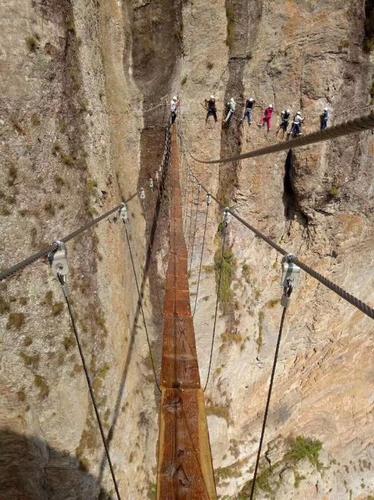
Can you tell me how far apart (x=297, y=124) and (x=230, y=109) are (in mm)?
2885

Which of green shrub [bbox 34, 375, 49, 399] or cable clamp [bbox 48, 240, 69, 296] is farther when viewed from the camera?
green shrub [bbox 34, 375, 49, 399]

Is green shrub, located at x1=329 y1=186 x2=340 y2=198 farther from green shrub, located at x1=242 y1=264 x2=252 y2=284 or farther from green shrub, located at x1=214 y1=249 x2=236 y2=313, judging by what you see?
green shrub, located at x1=214 y1=249 x2=236 y2=313

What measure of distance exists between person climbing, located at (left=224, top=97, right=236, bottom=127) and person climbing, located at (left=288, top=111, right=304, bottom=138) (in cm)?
262

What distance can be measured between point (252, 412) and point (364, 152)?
13017 mm

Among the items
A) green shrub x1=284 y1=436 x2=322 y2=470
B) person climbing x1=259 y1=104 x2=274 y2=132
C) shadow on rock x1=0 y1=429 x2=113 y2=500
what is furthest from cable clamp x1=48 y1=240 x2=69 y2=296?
green shrub x1=284 y1=436 x2=322 y2=470

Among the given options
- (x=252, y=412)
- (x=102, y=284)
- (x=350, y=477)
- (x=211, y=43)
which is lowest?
(x=350, y=477)

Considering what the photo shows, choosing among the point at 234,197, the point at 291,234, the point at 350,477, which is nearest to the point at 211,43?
the point at 234,197

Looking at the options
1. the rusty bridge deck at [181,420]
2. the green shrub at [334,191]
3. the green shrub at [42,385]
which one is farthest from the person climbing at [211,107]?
the green shrub at [42,385]

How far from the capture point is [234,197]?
1596cm

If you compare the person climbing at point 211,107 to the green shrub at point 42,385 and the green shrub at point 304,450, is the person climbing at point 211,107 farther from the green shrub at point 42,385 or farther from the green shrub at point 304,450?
the green shrub at point 304,450

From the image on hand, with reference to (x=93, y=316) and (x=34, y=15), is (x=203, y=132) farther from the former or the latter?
(x=93, y=316)

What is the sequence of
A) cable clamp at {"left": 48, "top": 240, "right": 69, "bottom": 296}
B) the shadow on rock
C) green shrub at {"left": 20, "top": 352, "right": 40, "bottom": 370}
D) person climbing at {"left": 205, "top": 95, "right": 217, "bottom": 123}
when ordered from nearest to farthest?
cable clamp at {"left": 48, "top": 240, "right": 69, "bottom": 296}
the shadow on rock
green shrub at {"left": 20, "top": 352, "right": 40, "bottom": 370}
person climbing at {"left": 205, "top": 95, "right": 217, "bottom": 123}

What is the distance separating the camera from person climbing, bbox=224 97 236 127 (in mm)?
15297

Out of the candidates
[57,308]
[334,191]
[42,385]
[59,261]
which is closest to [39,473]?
[42,385]
